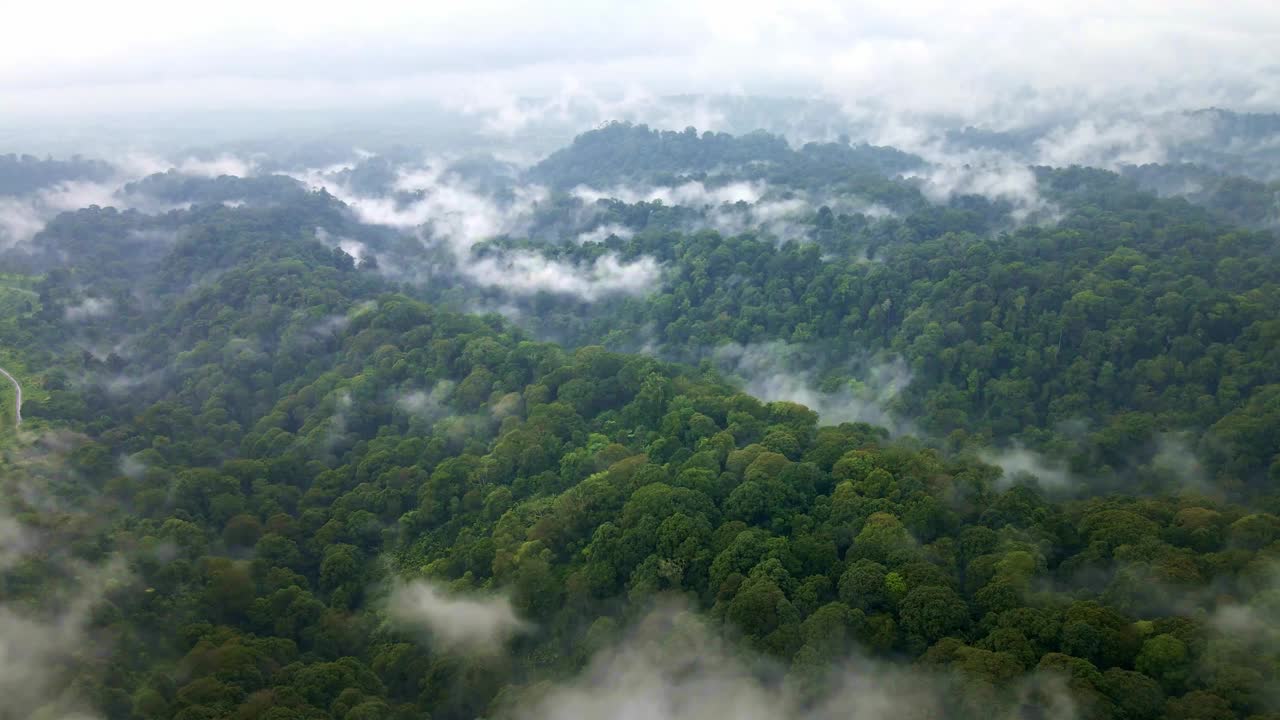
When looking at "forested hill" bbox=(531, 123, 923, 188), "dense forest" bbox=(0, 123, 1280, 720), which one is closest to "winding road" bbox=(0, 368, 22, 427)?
"dense forest" bbox=(0, 123, 1280, 720)

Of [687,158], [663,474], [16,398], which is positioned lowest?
[16,398]

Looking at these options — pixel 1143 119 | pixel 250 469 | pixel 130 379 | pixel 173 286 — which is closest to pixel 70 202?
pixel 173 286

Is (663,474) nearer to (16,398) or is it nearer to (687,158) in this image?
(16,398)

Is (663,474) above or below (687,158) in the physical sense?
below

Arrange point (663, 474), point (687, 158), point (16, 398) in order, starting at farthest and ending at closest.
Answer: point (687, 158)
point (16, 398)
point (663, 474)

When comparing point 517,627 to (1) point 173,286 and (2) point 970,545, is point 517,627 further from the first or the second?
(1) point 173,286

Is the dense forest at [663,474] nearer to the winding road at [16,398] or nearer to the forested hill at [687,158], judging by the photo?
the winding road at [16,398]

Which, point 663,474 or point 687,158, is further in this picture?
point 687,158

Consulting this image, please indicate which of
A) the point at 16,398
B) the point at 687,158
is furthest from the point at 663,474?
the point at 687,158
